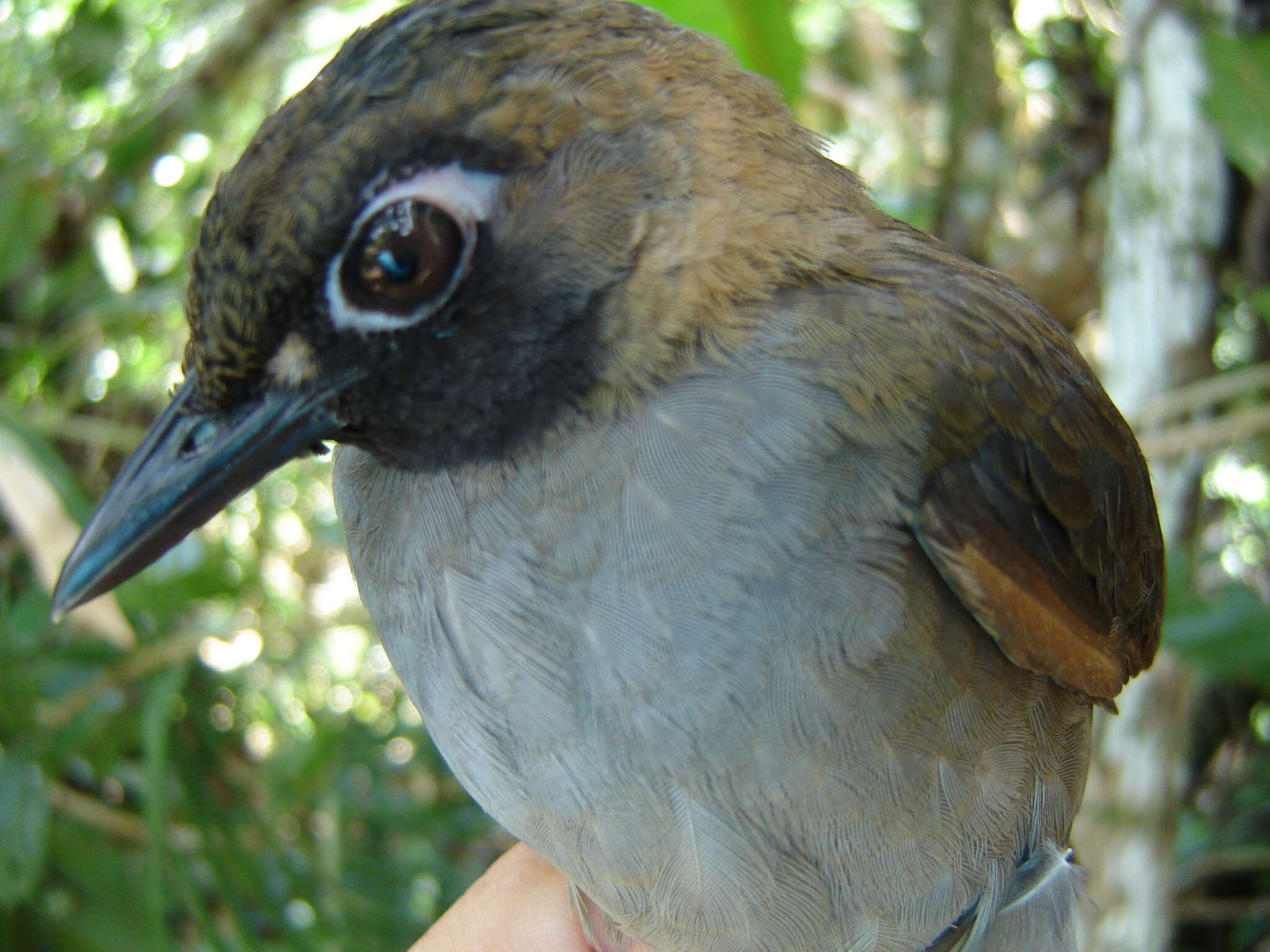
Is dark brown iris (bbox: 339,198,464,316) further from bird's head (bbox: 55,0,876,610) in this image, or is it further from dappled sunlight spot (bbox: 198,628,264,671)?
dappled sunlight spot (bbox: 198,628,264,671)

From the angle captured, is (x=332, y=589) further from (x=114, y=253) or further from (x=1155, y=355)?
(x=1155, y=355)

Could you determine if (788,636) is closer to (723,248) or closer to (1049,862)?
(723,248)

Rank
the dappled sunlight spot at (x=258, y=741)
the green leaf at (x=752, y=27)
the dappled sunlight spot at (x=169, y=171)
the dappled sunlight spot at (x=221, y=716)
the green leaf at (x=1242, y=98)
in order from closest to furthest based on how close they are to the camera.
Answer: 1. the green leaf at (x=1242, y=98)
2. the green leaf at (x=752, y=27)
3. the dappled sunlight spot at (x=221, y=716)
4. the dappled sunlight spot at (x=258, y=741)
5. the dappled sunlight spot at (x=169, y=171)

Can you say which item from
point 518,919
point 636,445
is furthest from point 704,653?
point 518,919

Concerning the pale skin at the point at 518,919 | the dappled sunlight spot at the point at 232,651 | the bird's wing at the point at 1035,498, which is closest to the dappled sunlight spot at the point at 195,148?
the dappled sunlight spot at the point at 232,651

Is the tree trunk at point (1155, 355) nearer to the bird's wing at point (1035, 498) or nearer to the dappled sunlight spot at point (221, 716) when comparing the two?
the bird's wing at point (1035, 498)

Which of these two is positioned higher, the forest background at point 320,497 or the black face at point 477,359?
the black face at point 477,359

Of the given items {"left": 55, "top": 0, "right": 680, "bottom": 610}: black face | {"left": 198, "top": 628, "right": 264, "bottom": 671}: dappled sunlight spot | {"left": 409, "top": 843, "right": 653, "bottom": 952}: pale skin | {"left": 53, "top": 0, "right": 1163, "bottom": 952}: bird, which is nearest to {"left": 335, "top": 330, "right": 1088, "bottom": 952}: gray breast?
{"left": 53, "top": 0, "right": 1163, "bottom": 952}: bird

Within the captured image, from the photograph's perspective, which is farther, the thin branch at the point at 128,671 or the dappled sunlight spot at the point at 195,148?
the dappled sunlight spot at the point at 195,148
